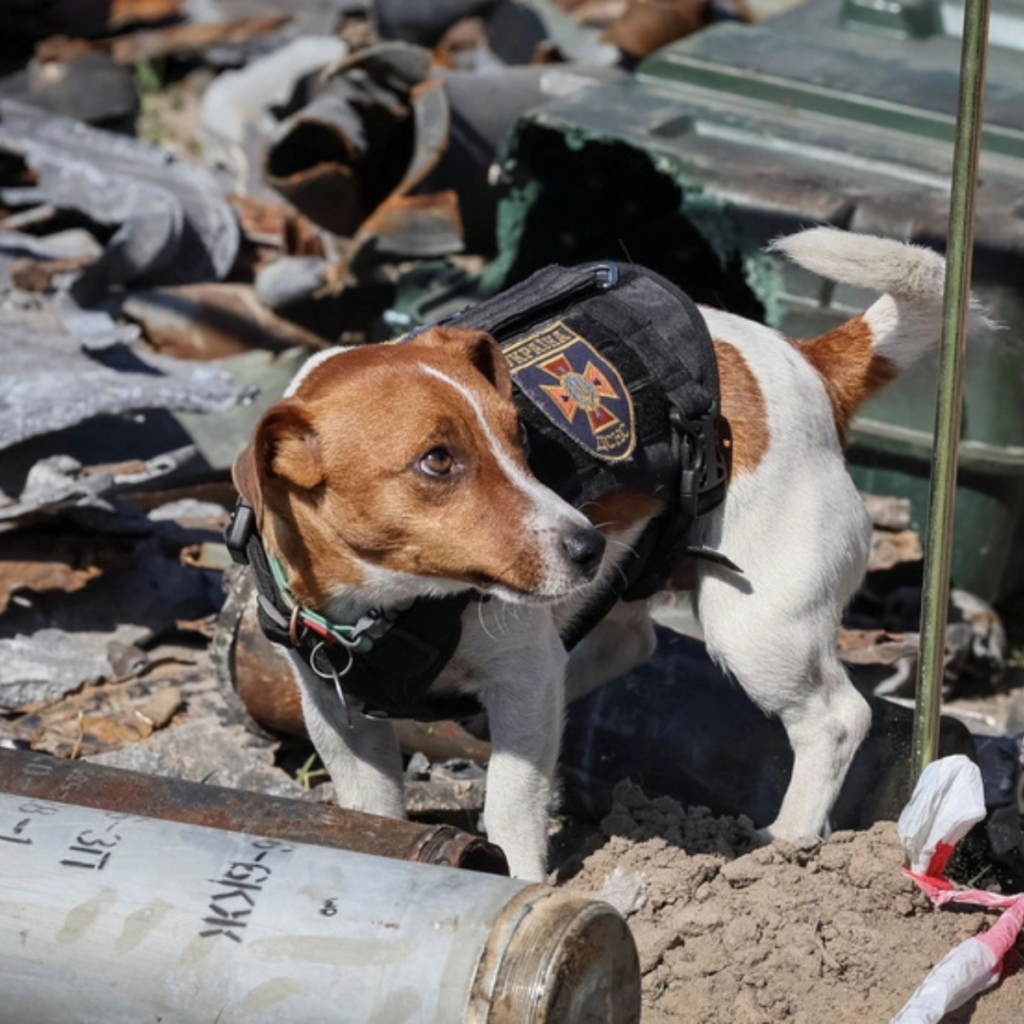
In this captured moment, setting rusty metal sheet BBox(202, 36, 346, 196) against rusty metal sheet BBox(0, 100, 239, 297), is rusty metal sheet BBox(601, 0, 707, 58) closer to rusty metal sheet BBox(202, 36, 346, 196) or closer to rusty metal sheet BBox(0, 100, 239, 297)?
rusty metal sheet BBox(0, 100, 239, 297)

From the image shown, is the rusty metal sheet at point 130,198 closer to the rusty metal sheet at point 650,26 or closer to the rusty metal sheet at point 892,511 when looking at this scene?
the rusty metal sheet at point 650,26

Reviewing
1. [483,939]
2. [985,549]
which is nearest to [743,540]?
[483,939]

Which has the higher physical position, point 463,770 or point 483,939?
point 483,939

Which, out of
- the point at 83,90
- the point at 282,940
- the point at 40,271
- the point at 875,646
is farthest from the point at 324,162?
the point at 282,940

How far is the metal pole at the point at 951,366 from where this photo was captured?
2846 millimetres

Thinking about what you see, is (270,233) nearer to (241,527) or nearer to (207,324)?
(207,324)

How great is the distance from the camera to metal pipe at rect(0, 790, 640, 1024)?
237 centimetres

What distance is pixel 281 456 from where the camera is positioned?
9.76ft

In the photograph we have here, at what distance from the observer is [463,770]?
412 centimetres

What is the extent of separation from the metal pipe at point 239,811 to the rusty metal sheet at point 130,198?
3374 millimetres

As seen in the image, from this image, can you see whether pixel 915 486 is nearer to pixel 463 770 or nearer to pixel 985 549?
pixel 985 549

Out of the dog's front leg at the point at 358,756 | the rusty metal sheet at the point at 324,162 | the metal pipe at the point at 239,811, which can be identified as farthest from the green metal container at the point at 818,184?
the metal pipe at the point at 239,811

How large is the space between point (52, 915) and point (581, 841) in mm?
1701

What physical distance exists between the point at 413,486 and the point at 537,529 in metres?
0.23
